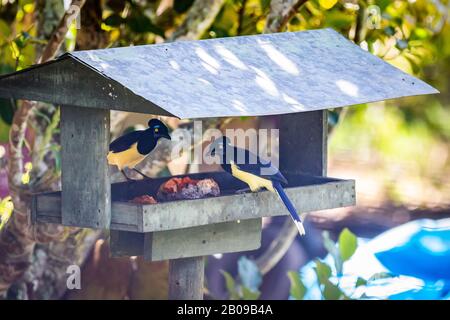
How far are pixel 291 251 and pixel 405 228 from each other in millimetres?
1732

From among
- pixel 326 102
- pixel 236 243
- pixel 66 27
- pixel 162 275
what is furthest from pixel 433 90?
pixel 162 275

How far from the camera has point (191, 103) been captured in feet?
15.7

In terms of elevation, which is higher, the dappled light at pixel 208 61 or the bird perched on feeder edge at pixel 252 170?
the dappled light at pixel 208 61

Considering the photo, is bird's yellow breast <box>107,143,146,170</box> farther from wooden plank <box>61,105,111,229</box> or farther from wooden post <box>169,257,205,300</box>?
wooden post <box>169,257,205,300</box>

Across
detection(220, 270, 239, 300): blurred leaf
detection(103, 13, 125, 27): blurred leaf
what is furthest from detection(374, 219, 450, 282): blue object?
detection(103, 13, 125, 27): blurred leaf

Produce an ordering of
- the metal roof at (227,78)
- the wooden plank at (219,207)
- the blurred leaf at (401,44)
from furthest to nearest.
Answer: the blurred leaf at (401,44) < the wooden plank at (219,207) < the metal roof at (227,78)

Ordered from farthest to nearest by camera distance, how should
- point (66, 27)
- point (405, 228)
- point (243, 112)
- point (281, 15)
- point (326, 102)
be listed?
1. point (405, 228)
2. point (281, 15)
3. point (66, 27)
4. point (326, 102)
5. point (243, 112)

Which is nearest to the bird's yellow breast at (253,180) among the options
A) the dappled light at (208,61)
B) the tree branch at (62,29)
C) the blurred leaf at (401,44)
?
the dappled light at (208,61)

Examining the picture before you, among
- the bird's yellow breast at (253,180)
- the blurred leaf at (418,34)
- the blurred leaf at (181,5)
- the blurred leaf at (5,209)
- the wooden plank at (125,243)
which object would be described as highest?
the blurred leaf at (181,5)

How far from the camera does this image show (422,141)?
36.1 ft

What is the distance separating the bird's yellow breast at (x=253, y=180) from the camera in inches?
216

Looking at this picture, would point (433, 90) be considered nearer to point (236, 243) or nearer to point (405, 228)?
point (236, 243)

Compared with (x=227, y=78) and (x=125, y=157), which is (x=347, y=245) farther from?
(x=227, y=78)

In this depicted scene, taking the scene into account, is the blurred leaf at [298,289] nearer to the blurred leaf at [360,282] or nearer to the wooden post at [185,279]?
the blurred leaf at [360,282]
